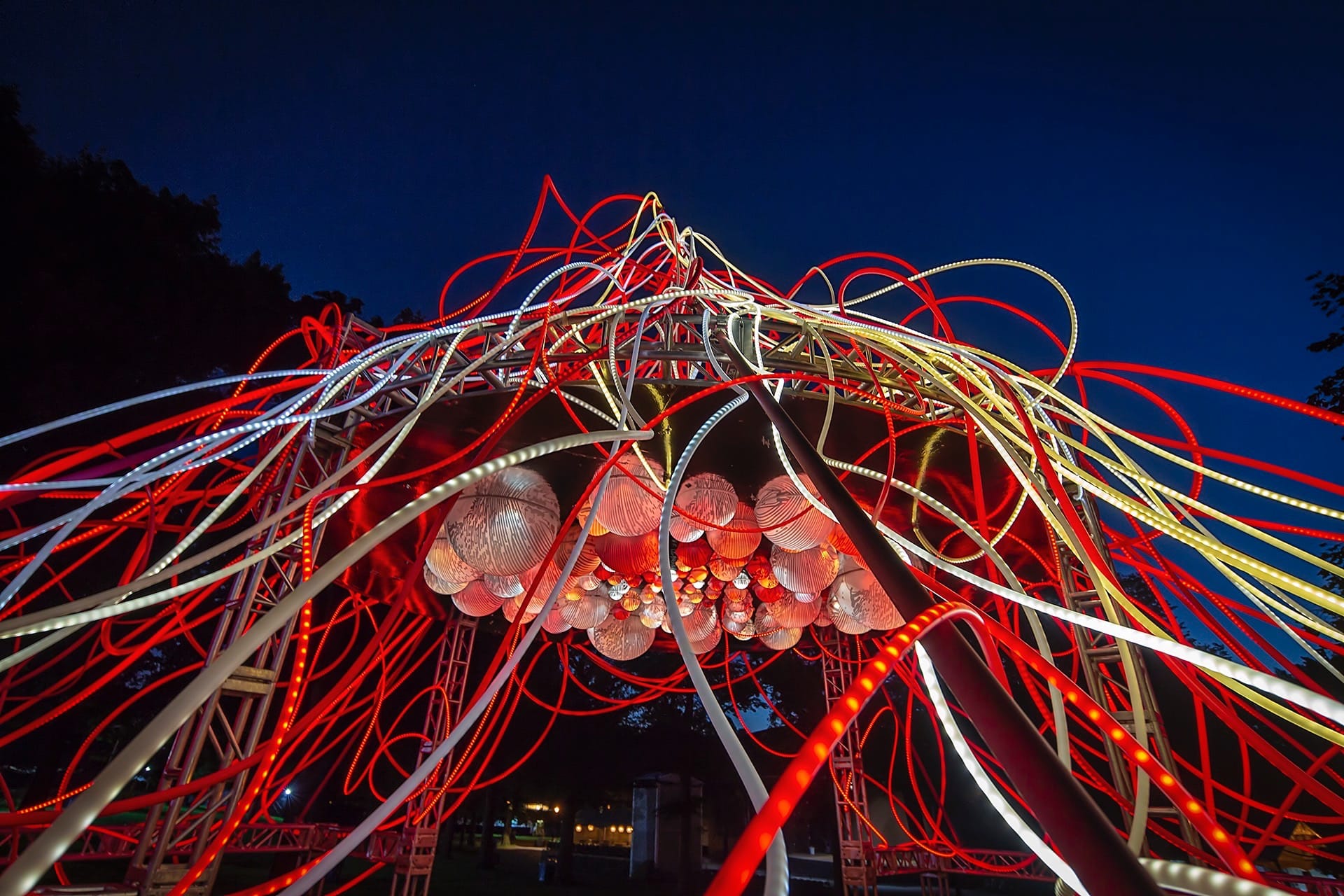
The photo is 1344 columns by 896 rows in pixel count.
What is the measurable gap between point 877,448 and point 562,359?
7.61ft

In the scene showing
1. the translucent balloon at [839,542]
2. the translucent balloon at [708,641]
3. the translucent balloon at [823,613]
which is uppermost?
the translucent balloon at [839,542]

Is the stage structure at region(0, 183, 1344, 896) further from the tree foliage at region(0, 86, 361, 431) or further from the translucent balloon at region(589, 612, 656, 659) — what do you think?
the tree foliage at region(0, 86, 361, 431)

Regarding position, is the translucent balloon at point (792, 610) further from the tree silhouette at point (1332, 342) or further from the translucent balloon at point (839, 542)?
the tree silhouette at point (1332, 342)

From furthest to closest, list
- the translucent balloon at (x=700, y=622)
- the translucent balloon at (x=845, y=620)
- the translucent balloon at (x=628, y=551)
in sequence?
the translucent balloon at (x=700, y=622) → the translucent balloon at (x=845, y=620) → the translucent balloon at (x=628, y=551)

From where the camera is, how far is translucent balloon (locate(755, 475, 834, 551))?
422 centimetres

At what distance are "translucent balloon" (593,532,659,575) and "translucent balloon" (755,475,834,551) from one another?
2.84ft

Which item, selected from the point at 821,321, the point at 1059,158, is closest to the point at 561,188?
the point at 1059,158

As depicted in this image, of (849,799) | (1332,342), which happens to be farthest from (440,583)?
(1332,342)

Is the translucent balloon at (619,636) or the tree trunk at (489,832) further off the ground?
the translucent balloon at (619,636)

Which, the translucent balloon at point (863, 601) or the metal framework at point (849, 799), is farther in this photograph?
the metal framework at point (849, 799)

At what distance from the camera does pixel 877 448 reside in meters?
4.52

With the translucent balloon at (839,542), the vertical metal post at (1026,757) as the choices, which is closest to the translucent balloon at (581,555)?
the translucent balloon at (839,542)

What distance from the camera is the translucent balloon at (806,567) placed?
4922mm

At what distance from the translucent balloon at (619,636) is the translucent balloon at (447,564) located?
1622 millimetres
